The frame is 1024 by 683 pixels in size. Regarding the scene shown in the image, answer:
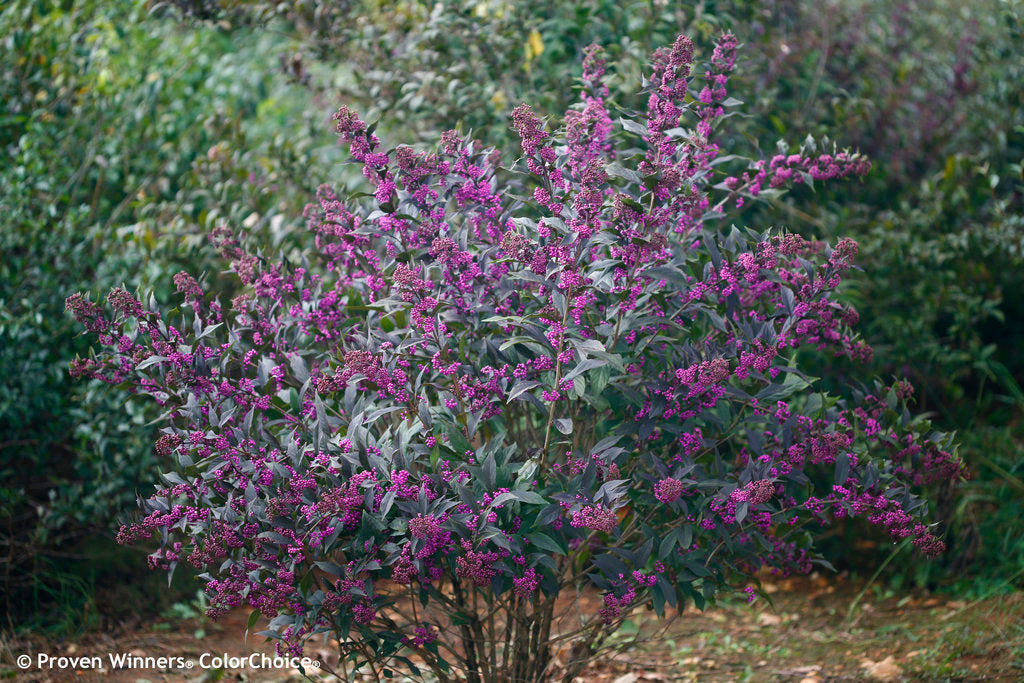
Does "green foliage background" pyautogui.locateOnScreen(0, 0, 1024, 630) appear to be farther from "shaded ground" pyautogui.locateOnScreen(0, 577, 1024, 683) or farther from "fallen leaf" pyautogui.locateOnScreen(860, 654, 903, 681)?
"fallen leaf" pyautogui.locateOnScreen(860, 654, 903, 681)

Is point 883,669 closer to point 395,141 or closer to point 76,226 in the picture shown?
point 395,141

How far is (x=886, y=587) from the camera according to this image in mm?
4043

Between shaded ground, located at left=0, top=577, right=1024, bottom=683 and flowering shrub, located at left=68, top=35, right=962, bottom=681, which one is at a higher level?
flowering shrub, located at left=68, top=35, right=962, bottom=681

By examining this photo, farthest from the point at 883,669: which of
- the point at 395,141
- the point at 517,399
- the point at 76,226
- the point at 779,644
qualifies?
the point at 76,226

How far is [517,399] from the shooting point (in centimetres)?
227

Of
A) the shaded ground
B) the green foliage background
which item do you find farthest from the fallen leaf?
the green foliage background

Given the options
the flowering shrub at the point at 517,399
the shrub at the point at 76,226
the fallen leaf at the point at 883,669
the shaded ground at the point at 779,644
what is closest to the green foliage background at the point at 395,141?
the shrub at the point at 76,226

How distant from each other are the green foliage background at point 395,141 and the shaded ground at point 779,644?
21 centimetres

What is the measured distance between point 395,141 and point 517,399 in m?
3.07

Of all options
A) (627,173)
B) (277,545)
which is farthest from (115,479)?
(627,173)

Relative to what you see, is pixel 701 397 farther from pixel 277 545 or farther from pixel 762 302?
pixel 277 545

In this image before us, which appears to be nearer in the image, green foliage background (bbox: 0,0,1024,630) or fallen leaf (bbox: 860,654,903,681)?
fallen leaf (bbox: 860,654,903,681)

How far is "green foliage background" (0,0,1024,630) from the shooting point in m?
3.71

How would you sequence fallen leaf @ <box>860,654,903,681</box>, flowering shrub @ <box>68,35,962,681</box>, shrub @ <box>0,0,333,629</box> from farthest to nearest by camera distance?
shrub @ <box>0,0,333,629</box>, fallen leaf @ <box>860,654,903,681</box>, flowering shrub @ <box>68,35,962,681</box>
